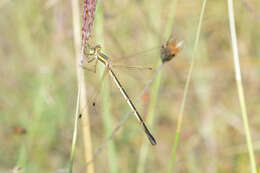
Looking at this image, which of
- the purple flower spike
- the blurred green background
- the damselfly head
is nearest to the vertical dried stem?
the purple flower spike

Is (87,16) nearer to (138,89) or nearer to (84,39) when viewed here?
(84,39)

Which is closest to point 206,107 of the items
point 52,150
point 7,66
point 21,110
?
point 52,150

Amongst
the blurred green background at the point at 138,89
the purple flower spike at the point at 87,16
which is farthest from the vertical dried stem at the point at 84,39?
the blurred green background at the point at 138,89

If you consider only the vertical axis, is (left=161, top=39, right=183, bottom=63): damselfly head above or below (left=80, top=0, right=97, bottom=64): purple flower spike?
above

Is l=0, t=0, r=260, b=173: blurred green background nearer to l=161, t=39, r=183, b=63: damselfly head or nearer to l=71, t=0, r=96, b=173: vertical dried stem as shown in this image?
l=71, t=0, r=96, b=173: vertical dried stem

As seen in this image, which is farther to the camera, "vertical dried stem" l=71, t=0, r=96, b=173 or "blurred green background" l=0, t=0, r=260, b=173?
"blurred green background" l=0, t=0, r=260, b=173

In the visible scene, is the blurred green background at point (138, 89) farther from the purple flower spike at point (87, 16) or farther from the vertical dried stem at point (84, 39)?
the purple flower spike at point (87, 16)

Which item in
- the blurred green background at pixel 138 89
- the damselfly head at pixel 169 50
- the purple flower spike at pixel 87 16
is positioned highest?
the blurred green background at pixel 138 89

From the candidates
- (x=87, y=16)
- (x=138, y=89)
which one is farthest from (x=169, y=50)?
(x=138, y=89)

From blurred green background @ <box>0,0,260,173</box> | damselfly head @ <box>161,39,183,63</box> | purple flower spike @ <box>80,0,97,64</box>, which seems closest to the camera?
purple flower spike @ <box>80,0,97,64</box>

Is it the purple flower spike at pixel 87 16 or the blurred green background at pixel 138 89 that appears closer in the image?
the purple flower spike at pixel 87 16
